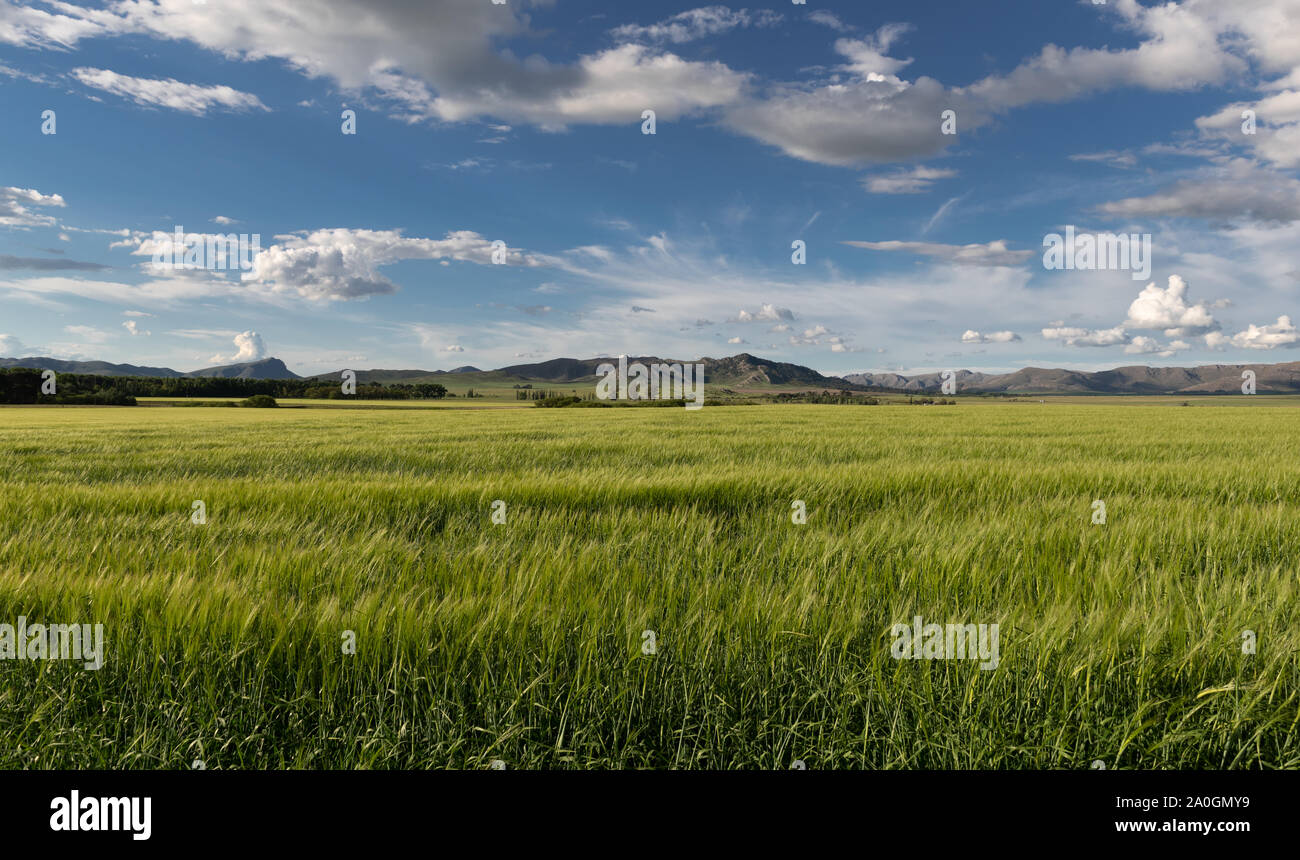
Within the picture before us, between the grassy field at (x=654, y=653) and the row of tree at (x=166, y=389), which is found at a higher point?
the row of tree at (x=166, y=389)

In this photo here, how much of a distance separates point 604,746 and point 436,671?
68 centimetres

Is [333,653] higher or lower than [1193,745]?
higher

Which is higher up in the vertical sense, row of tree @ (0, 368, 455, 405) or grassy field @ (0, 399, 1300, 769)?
row of tree @ (0, 368, 455, 405)

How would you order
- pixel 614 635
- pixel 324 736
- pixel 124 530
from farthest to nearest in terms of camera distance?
pixel 124 530
pixel 614 635
pixel 324 736

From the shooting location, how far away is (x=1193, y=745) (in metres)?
1.92

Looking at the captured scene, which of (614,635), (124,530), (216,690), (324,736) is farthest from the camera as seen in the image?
(124,530)

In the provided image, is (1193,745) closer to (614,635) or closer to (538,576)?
(614,635)

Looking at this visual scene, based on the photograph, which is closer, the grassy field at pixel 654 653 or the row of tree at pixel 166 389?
the grassy field at pixel 654 653

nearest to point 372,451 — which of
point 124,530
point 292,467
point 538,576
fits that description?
point 292,467

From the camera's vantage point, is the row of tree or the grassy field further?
the row of tree

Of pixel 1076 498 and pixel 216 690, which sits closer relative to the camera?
pixel 216 690

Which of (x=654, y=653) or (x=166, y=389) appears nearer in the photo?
(x=654, y=653)

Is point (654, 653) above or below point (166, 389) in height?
below
